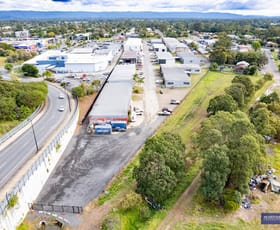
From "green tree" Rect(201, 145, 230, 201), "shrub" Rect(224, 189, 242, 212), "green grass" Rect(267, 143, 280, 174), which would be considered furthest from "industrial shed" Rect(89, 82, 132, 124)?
"green grass" Rect(267, 143, 280, 174)

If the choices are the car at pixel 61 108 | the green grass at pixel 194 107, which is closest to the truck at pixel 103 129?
the green grass at pixel 194 107

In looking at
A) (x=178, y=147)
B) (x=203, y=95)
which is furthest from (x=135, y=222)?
(x=203, y=95)

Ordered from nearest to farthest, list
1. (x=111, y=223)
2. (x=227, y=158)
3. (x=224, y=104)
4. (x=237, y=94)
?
(x=111, y=223)
(x=227, y=158)
(x=224, y=104)
(x=237, y=94)

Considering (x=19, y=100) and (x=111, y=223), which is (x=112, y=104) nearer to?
Answer: (x=19, y=100)

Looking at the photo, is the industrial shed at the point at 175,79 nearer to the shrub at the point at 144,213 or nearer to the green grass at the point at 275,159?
the green grass at the point at 275,159

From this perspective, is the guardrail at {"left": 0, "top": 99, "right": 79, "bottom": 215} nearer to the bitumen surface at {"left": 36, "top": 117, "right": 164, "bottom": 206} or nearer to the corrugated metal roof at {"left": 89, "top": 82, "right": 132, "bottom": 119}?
the bitumen surface at {"left": 36, "top": 117, "right": 164, "bottom": 206}

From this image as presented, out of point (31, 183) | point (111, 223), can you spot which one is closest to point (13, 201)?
point (31, 183)

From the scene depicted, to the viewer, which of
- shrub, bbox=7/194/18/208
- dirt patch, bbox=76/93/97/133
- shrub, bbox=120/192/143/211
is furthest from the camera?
dirt patch, bbox=76/93/97/133
